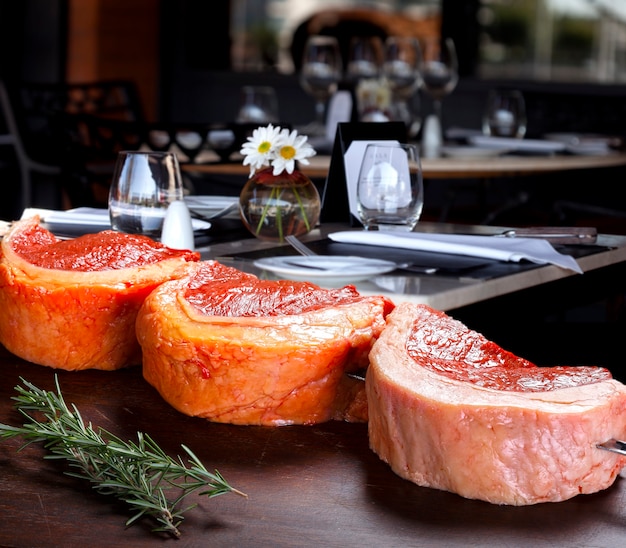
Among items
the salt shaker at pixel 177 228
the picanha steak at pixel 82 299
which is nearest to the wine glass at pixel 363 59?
the salt shaker at pixel 177 228

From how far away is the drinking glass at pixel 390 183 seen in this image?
169cm

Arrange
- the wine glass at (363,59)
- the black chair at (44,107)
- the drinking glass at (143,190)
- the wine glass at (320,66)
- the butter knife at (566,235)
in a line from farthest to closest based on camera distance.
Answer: the black chair at (44,107), the wine glass at (363,59), the wine glass at (320,66), the butter knife at (566,235), the drinking glass at (143,190)

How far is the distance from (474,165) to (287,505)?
2229 millimetres

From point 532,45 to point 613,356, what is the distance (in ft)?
14.0

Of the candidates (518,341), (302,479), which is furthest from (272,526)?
(518,341)

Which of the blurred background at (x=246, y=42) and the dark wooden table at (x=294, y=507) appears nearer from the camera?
the dark wooden table at (x=294, y=507)

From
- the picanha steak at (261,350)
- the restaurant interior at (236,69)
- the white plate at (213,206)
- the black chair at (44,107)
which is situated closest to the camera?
the picanha steak at (261,350)

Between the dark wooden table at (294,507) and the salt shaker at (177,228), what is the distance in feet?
2.18

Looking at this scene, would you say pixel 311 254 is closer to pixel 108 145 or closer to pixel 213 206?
pixel 213 206

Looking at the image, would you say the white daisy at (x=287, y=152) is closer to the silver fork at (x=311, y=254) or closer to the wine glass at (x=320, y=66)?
the silver fork at (x=311, y=254)

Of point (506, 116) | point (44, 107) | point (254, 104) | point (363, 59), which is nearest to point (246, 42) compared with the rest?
point (44, 107)

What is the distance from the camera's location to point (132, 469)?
0.65m

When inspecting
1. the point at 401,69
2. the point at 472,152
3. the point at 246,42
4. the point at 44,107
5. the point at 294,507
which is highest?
the point at 246,42

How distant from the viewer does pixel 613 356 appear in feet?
6.00
